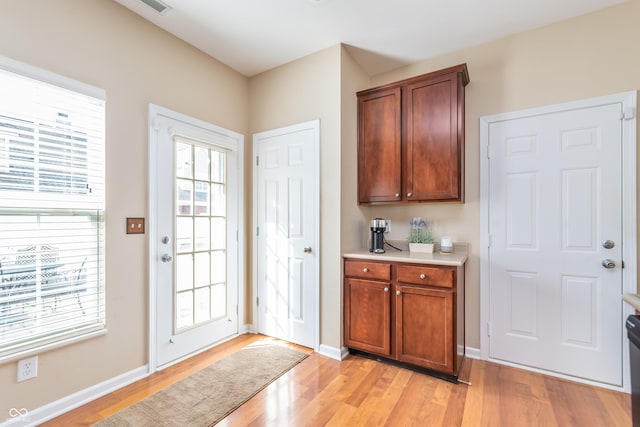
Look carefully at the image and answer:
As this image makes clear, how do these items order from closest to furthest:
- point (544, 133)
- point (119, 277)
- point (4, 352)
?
point (4, 352), point (119, 277), point (544, 133)

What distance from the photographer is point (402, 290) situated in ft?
7.73

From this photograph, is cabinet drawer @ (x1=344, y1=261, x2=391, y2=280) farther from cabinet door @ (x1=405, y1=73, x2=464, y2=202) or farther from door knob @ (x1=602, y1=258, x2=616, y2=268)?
door knob @ (x1=602, y1=258, x2=616, y2=268)

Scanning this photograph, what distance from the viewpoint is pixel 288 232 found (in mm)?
2920

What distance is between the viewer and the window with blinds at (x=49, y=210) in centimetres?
167

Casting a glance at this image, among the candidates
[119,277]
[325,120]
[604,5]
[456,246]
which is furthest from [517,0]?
[119,277]

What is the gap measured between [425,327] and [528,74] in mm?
2293

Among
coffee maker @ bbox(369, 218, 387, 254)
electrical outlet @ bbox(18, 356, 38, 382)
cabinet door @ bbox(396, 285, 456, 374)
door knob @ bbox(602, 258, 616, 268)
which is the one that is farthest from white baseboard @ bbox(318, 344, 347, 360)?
door knob @ bbox(602, 258, 616, 268)

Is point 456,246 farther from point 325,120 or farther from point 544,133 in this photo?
point 325,120

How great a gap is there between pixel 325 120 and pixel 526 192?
6.07ft

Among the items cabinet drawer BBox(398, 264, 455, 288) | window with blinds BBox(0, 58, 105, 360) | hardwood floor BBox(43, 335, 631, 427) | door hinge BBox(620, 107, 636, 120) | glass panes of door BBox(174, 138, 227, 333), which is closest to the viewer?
window with blinds BBox(0, 58, 105, 360)

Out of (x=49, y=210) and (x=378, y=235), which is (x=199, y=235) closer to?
(x=49, y=210)

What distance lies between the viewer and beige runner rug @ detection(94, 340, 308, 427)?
177 cm

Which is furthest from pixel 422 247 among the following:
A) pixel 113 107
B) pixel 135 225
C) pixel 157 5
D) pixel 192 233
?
pixel 157 5

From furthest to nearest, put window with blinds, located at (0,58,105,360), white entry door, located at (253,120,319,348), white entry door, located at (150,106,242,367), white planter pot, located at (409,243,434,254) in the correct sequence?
white entry door, located at (253,120,319,348) < white planter pot, located at (409,243,434,254) < white entry door, located at (150,106,242,367) < window with blinds, located at (0,58,105,360)
